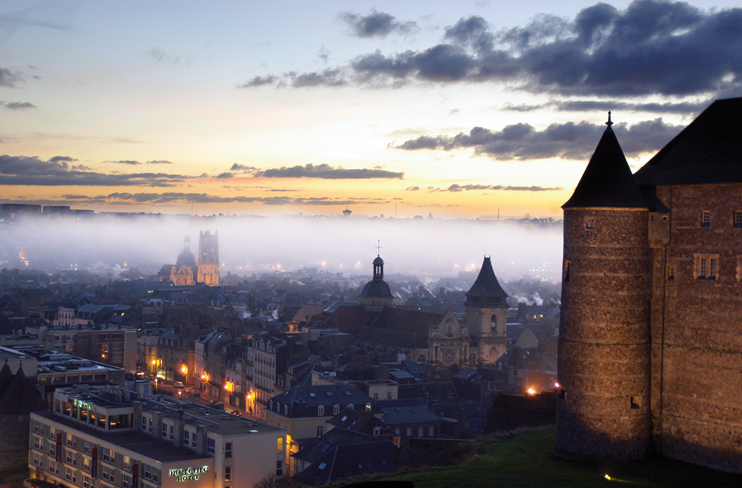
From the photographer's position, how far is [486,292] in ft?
376

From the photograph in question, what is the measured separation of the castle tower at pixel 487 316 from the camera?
11369 cm

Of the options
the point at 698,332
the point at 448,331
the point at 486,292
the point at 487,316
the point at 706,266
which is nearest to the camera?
the point at 706,266

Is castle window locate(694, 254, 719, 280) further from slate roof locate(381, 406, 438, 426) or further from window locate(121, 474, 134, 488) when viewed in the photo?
slate roof locate(381, 406, 438, 426)

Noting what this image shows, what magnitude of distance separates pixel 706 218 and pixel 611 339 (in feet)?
21.8

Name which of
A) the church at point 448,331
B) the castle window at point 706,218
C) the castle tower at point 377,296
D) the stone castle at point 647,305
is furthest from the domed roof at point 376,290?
the castle window at point 706,218

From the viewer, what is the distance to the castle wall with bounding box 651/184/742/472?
112 feet

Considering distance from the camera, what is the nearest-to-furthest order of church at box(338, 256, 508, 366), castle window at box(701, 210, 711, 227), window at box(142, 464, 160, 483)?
1. castle window at box(701, 210, 711, 227)
2. window at box(142, 464, 160, 483)
3. church at box(338, 256, 508, 366)

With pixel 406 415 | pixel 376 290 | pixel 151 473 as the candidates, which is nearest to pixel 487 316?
pixel 376 290

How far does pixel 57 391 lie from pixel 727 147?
5509 cm

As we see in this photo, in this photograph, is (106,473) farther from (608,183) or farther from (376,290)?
(376,290)

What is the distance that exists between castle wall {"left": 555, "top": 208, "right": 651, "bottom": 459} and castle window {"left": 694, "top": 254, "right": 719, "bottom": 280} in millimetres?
2100

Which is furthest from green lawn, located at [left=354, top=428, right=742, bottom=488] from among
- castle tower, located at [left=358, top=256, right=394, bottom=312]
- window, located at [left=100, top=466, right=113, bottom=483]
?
castle tower, located at [left=358, top=256, right=394, bottom=312]

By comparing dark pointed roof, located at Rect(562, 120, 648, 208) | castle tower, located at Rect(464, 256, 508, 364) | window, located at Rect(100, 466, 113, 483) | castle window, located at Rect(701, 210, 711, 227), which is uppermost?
dark pointed roof, located at Rect(562, 120, 648, 208)

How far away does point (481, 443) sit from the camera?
42.3m
